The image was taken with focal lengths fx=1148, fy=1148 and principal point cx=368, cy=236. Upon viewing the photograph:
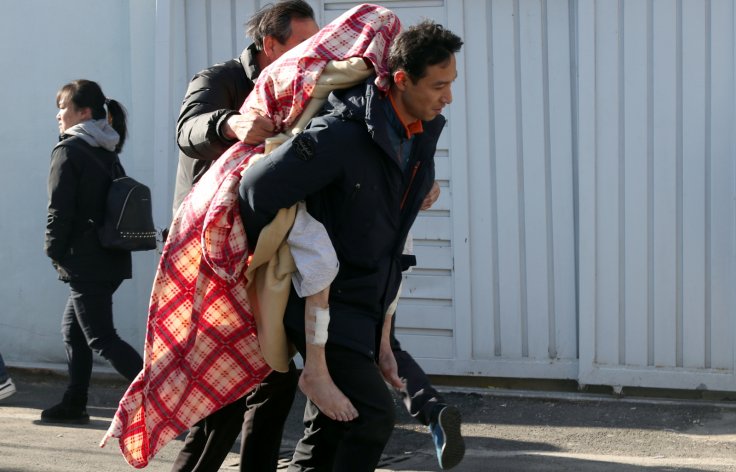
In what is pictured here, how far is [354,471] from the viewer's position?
3.52 meters

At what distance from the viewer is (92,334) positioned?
594 centimetres

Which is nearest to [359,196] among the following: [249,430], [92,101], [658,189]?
[249,430]

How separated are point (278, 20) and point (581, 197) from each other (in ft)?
9.12

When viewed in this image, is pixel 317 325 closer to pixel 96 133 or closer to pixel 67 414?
pixel 96 133

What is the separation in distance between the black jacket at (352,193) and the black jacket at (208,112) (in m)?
0.40

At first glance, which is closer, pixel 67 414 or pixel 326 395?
pixel 326 395

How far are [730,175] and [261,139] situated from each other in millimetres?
3449

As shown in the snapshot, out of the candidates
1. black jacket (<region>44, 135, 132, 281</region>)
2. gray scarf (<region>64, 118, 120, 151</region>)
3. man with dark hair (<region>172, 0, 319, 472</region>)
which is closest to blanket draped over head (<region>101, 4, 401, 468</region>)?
man with dark hair (<region>172, 0, 319, 472</region>)

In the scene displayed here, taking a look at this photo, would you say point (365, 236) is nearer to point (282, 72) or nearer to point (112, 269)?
point (282, 72)

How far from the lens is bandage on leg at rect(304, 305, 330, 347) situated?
139 inches

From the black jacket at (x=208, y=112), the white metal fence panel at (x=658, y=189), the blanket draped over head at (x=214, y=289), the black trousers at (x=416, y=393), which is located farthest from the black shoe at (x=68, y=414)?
the white metal fence panel at (x=658, y=189)

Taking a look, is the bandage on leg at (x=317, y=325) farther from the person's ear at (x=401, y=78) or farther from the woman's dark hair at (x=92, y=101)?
the woman's dark hair at (x=92, y=101)

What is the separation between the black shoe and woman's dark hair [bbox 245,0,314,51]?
2.82 metres

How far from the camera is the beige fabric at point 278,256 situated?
11.6ft
